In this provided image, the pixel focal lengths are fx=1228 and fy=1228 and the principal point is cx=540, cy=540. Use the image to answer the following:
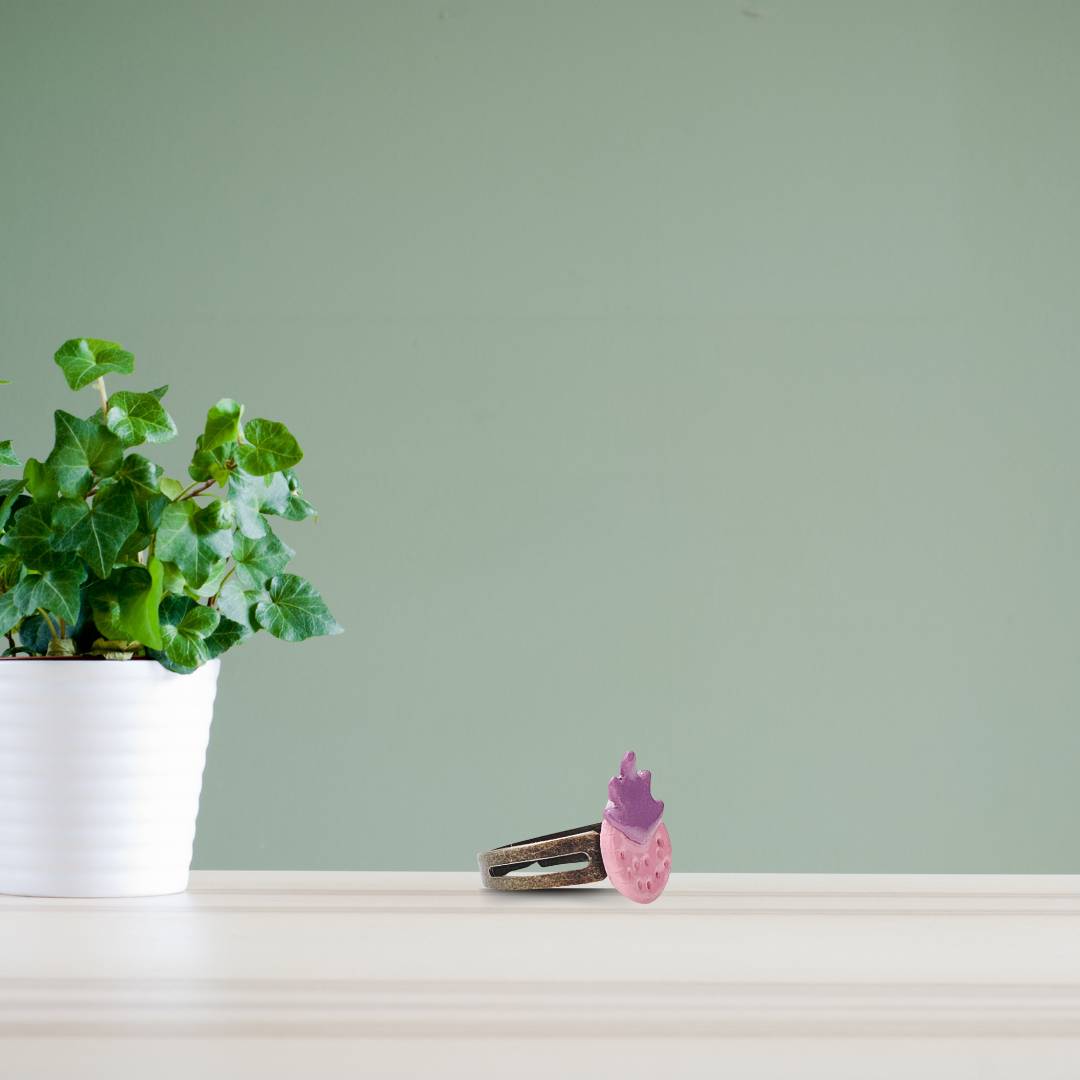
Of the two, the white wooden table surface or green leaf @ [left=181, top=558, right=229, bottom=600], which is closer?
the white wooden table surface

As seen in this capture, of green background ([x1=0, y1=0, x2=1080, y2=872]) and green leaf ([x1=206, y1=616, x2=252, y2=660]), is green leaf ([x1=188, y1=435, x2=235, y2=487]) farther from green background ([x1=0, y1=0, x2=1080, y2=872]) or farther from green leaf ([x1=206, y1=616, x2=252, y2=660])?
green background ([x1=0, y1=0, x2=1080, y2=872])

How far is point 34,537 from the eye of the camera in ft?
2.16

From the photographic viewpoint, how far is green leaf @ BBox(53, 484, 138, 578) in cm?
65

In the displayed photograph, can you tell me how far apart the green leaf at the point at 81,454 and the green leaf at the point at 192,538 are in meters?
0.05

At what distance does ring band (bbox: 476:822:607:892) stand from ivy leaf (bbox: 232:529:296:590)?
0.70 feet

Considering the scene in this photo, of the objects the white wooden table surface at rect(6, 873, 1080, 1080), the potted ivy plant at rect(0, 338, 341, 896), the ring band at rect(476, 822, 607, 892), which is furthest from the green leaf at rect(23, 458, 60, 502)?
the ring band at rect(476, 822, 607, 892)

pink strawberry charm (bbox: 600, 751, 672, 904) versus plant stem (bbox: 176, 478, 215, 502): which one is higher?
plant stem (bbox: 176, 478, 215, 502)

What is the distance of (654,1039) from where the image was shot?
1.21 ft

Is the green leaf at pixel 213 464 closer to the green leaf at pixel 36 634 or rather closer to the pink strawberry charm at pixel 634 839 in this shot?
the green leaf at pixel 36 634

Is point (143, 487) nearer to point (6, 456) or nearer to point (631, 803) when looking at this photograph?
point (6, 456)

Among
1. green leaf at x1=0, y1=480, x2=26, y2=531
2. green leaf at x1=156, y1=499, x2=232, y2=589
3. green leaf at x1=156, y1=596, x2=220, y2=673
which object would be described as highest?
green leaf at x1=0, y1=480, x2=26, y2=531

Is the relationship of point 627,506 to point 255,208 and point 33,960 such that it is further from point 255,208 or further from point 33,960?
point 33,960

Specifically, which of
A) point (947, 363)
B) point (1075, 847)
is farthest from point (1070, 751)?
point (947, 363)

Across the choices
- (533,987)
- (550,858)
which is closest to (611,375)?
(550,858)
